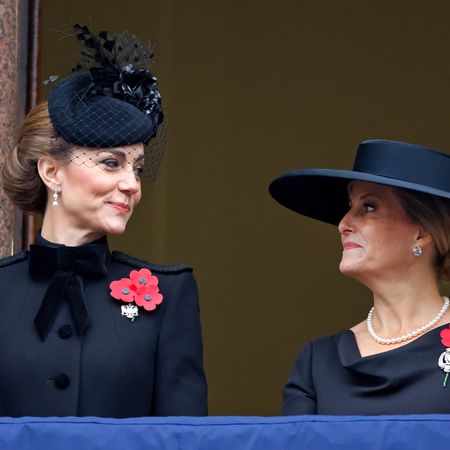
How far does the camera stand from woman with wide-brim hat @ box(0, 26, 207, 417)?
3.76 metres

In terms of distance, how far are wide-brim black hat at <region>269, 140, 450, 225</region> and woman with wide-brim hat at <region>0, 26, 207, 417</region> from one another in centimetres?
44

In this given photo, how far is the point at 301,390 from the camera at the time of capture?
393 centimetres

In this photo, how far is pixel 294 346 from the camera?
7.34 m

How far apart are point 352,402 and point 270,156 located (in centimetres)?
364

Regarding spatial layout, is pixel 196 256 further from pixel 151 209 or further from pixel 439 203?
pixel 439 203

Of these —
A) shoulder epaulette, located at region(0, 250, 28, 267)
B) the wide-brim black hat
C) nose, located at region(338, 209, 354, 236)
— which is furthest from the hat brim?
shoulder epaulette, located at region(0, 250, 28, 267)

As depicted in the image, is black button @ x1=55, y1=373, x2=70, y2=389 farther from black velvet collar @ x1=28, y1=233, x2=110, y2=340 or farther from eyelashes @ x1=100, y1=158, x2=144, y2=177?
eyelashes @ x1=100, y1=158, x2=144, y2=177

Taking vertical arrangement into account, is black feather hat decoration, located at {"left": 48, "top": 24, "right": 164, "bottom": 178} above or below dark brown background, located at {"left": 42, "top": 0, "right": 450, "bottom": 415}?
above

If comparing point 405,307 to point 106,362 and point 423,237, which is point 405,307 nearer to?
point 423,237

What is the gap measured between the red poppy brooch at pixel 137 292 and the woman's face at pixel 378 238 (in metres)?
0.51

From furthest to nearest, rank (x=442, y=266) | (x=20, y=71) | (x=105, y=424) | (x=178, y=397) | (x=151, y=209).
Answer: (x=151, y=209) < (x=20, y=71) < (x=442, y=266) < (x=178, y=397) < (x=105, y=424)

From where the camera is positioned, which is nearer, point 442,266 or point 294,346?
point 442,266

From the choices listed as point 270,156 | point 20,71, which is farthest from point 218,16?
point 20,71

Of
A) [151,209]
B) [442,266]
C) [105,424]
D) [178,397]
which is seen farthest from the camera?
[151,209]
